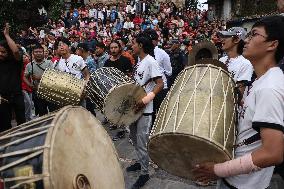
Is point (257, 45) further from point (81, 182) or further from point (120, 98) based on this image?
point (120, 98)

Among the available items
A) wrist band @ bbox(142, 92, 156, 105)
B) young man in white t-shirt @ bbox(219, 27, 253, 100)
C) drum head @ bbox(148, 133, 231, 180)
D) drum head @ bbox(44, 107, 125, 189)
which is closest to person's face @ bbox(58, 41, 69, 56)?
wrist band @ bbox(142, 92, 156, 105)

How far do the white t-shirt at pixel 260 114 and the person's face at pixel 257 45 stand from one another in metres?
0.12

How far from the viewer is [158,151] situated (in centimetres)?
261

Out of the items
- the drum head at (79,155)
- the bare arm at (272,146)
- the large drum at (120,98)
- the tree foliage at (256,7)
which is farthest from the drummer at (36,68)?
the tree foliage at (256,7)

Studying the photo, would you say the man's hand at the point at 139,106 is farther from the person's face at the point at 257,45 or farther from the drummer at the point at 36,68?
the drummer at the point at 36,68

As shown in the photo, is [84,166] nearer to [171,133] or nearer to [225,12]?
[171,133]

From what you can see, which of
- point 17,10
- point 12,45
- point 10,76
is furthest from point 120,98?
point 17,10

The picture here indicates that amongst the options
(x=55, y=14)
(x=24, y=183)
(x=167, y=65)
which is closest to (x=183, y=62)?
(x=167, y=65)

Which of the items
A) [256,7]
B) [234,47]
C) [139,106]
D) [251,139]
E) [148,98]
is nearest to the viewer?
[251,139]

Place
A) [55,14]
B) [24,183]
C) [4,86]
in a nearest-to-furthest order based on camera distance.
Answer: [24,183] → [4,86] → [55,14]

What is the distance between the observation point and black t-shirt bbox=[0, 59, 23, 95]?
18.7 ft

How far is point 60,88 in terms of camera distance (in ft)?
19.0

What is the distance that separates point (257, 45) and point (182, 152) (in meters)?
0.78

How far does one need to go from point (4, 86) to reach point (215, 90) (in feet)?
12.9
